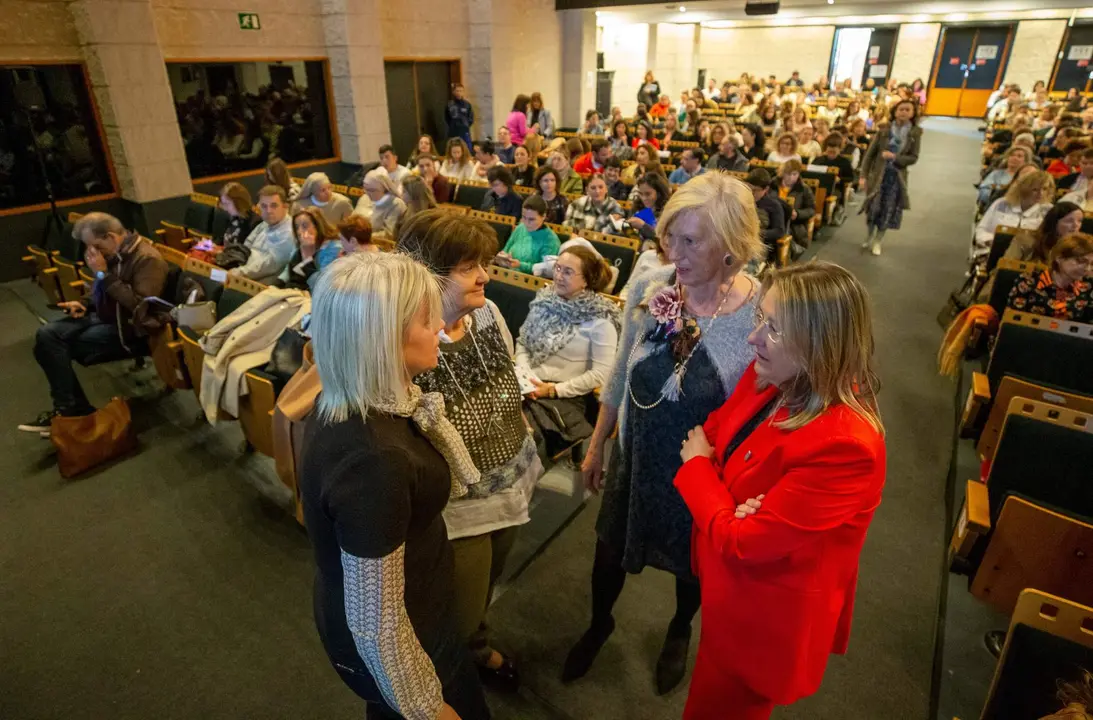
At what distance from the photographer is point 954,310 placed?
15.6 feet

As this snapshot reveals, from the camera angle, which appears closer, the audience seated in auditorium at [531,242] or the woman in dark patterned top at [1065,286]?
the woman in dark patterned top at [1065,286]

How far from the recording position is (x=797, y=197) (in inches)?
226

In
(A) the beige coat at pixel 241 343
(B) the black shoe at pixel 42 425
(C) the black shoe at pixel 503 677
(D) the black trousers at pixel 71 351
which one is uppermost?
(A) the beige coat at pixel 241 343

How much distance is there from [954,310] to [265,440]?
5.04 m

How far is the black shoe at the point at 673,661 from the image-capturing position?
1.97m

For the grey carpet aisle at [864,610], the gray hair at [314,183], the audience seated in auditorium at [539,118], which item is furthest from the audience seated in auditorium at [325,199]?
the audience seated in auditorium at [539,118]

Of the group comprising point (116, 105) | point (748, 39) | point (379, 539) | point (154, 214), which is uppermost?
point (748, 39)

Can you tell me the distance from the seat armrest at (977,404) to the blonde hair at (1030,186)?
9.69 feet

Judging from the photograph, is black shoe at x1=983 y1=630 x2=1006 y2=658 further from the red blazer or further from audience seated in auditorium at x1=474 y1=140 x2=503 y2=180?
audience seated in auditorium at x1=474 y1=140 x2=503 y2=180

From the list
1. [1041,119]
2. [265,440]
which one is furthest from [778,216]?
[1041,119]

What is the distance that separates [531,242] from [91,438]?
9.06ft

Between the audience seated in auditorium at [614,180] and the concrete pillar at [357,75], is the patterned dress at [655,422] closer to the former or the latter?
the audience seated in auditorium at [614,180]

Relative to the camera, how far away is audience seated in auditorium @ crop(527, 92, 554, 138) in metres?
9.54

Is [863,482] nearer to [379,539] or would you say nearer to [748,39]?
[379,539]
